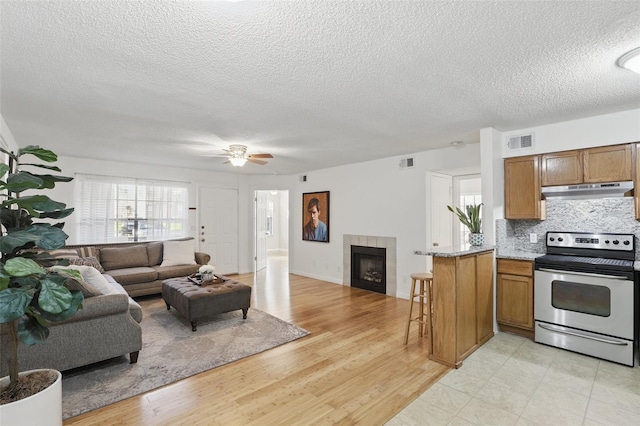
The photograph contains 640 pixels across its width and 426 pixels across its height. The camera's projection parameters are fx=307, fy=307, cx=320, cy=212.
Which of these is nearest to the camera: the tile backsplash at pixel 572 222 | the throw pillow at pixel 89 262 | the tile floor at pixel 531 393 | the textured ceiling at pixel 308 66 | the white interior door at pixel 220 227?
the textured ceiling at pixel 308 66

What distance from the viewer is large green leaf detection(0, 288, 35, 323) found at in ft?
4.35

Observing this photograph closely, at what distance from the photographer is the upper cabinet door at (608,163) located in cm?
304

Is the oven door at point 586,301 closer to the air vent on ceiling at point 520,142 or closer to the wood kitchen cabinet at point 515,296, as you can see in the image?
the wood kitchen cabinet at point 515,296

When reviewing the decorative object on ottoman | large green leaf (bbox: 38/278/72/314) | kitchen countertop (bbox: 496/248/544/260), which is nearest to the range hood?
kitchen countertop (bbox: 496/248/544/260)

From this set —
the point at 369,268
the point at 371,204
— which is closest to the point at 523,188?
the point at 371,204

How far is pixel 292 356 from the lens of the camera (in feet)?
9.82

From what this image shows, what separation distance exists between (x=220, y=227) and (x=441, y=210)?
471 cm

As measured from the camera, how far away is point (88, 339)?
101 inches

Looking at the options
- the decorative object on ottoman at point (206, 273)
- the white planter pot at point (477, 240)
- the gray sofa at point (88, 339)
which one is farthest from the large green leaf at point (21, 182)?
the white planter pot at point (477, 240)

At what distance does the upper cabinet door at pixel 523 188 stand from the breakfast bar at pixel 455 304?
0.92 m

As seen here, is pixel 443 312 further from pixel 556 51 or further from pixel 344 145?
pixel 344 145

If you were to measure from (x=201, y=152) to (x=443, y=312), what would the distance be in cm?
408

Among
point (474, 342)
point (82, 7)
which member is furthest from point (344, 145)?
point (82, 7)

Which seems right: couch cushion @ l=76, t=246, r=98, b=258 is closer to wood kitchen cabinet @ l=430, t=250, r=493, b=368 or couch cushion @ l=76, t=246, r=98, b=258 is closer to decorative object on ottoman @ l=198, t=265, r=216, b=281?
decorative object on ottoman @ l=198, t=265, r=216, b=281
